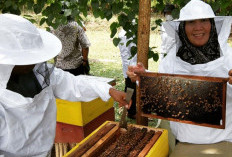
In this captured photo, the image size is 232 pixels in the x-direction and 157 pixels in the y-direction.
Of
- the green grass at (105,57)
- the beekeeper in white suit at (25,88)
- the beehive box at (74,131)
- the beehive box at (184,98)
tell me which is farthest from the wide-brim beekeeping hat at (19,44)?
the green grass at (105,57)

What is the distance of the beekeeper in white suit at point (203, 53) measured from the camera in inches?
89.3

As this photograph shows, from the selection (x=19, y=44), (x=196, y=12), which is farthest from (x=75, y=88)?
(x=196, y=12)

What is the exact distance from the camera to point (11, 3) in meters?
3.15

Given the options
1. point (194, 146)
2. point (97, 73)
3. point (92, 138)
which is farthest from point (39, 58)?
point (97, 73)

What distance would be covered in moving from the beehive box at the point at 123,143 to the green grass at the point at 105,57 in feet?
10.5

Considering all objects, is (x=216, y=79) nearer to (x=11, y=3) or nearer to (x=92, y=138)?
(x=92, y=138)

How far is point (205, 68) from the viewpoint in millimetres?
2299

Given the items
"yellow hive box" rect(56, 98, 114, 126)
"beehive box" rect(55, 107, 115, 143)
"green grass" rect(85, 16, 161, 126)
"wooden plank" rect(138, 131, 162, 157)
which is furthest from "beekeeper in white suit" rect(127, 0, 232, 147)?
"green grass" rect(85, 16, 161, 126)

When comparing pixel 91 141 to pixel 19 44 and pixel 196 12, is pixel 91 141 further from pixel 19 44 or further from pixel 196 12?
pixel 196 12

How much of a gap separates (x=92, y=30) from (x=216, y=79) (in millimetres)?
17226

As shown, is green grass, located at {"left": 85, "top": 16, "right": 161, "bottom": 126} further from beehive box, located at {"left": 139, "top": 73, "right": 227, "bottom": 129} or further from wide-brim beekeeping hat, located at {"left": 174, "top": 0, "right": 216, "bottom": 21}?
wide-brim beekeeping hat, located at {"left": 174, "top": 0, "right": 216, "bottom": 21}

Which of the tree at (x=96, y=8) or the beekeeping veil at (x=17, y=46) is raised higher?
the tree at (x=96, y=8)

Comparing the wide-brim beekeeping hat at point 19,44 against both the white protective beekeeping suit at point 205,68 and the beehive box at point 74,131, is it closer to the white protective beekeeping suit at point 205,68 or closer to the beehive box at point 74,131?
the white protective beekeeping suit at point 205,68

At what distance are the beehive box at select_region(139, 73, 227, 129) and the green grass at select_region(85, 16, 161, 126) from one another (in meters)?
3.23
